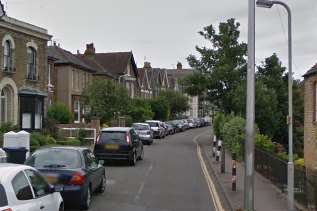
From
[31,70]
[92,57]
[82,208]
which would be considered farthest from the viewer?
[92,57]

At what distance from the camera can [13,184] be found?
7.28m

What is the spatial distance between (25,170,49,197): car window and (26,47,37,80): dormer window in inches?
1086

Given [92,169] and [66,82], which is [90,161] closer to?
[92,169]

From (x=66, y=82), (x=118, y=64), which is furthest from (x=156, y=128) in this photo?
(x=118, y=64)

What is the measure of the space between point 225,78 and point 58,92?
15.6 metres

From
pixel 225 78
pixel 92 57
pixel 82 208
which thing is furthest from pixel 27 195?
pixel 92 57

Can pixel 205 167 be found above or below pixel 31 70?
below

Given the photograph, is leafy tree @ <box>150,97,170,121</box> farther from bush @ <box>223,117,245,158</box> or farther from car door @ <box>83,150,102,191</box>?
car door @ <box>83,150,102,191</box>

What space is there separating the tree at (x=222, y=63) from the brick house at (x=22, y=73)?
42.1 feet

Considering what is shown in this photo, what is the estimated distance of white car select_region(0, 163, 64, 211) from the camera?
6.98 m

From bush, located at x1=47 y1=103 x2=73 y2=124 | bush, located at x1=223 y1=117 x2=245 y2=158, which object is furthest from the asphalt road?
bush, located at x1=47 y1=103 x2=73 y2=124

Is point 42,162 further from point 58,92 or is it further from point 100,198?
point 58,92

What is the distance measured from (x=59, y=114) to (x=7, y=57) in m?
8.92

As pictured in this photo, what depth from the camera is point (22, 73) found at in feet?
113
